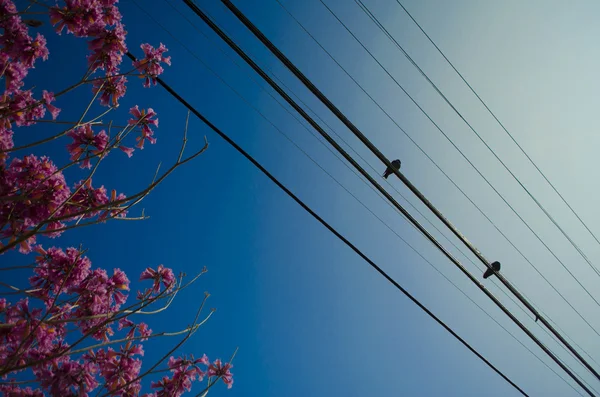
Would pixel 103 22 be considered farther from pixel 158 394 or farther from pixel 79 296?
pixel 158 394

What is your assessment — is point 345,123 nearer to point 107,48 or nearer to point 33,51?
point 107,48

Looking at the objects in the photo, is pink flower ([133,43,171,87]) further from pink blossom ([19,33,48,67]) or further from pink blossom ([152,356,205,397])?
pink blossom ([152,356,205,397])

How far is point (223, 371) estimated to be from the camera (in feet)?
11.6

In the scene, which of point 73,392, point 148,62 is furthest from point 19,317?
point 148,62

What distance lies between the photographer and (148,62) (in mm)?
3102

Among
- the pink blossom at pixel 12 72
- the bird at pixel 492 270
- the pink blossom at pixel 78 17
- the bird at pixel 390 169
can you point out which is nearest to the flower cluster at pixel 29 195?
the pink blossom at pixel 12 72

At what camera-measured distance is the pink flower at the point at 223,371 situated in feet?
11.6

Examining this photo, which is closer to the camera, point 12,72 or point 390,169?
point 12,72

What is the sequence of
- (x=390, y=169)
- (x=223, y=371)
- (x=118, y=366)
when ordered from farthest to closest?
(x=390, y=169) < (x=223, y=371) < (x=118, y=366)

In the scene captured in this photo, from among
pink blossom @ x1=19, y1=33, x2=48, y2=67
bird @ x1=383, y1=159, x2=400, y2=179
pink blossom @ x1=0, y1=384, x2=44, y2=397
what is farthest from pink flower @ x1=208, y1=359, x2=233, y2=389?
pink blossom @ x1=19, y1=33, x2=48, y2=67

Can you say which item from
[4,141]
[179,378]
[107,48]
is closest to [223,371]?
[179,378]

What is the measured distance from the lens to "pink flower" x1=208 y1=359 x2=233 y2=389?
3.54 m

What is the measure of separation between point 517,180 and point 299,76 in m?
4.89

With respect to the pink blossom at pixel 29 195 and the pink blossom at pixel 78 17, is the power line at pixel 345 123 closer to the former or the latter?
the pink blossom at pixel 78 17
